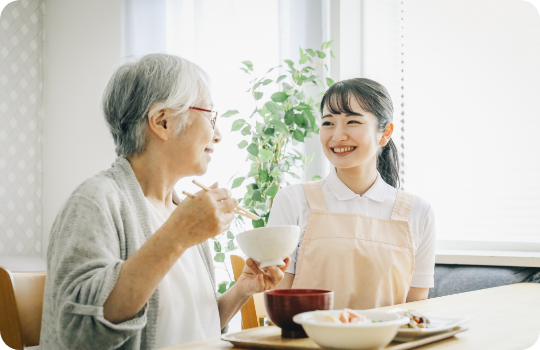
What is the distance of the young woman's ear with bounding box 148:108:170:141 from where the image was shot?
1.29 meters

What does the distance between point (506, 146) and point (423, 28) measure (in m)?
0.87

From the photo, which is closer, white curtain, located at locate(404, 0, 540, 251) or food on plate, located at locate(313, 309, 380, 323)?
food on plate, located at locate(313, 309, 380, 323)

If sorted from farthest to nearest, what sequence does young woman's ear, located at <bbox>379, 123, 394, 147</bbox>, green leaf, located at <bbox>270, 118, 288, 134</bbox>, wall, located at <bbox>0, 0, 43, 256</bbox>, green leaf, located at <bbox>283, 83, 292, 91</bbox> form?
wall, located at <bbox>0, 0, 43, 256</bbox> < green leaf, located at <bbox>283, 83, 292, 91</bbox> < green leaf, located at <bbox>270, 118, 288, 134</bbox> < young woman's ear, located at <bbox>379, 123, 394, 147</bbox>

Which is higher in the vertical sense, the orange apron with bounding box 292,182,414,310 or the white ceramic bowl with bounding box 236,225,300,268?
the white ceramic bowl with bounding box 236,225,300,268

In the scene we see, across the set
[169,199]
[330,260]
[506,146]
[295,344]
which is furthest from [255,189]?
[295,344]

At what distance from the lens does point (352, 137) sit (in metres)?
1.79

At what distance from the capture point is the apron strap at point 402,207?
5.70ft

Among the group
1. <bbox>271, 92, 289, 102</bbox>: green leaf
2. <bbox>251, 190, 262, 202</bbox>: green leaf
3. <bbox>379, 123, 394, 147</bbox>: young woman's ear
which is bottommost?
<bbox>251, 190, 262, 202</bbox>: green leaf

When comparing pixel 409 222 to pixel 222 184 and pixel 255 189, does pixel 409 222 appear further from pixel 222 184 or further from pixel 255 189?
pixel 222 184

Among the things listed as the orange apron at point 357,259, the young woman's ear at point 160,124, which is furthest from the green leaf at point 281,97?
the young woman's ear at point 160,124

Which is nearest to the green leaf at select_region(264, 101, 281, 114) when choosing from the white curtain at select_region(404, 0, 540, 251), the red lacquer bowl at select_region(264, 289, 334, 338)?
the white curtain at select_region(404, 0, 540, 251)

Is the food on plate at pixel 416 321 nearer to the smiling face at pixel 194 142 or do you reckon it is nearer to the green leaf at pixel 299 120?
the smiling face at pixel 194 142

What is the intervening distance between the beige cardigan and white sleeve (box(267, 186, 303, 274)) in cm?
67

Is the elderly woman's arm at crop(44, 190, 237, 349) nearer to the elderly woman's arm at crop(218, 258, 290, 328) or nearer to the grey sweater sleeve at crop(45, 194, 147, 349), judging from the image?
the grey sweater sleeve at crop(45, 194, 147, 349)
